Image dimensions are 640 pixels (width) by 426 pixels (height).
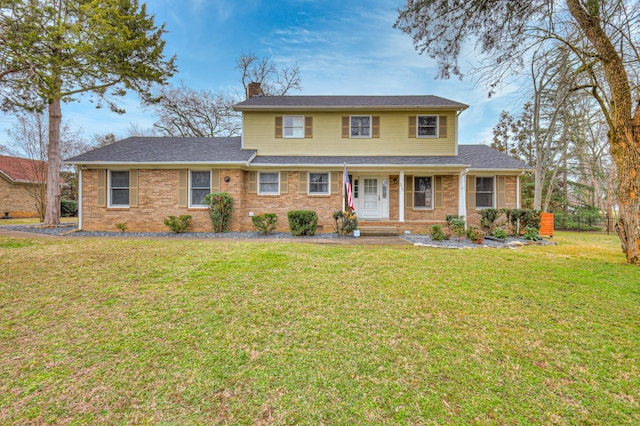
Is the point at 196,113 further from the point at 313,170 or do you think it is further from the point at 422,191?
the point at 422,191

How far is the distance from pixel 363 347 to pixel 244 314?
5.55 feet

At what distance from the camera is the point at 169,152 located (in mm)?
12250

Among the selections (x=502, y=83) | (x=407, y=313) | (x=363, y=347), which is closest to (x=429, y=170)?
(x=502, y=83)

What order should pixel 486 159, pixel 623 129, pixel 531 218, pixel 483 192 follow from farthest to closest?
pixel 486 159 < pixel 483 192 < pixel 531 218 < pixel 623 129

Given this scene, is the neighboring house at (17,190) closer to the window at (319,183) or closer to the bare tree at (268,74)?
the bare tree at (268,74)

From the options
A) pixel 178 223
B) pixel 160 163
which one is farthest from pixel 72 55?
pixel 178 223

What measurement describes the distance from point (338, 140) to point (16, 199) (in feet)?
83.0

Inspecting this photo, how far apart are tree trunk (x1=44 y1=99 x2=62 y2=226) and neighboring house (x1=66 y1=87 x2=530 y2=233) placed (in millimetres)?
2259

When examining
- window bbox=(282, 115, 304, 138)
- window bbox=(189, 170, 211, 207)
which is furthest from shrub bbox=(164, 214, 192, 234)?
window bbox=(282, 115, 304, 138)

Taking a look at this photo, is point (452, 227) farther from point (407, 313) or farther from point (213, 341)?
point (213, 341)

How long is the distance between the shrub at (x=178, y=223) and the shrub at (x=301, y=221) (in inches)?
172

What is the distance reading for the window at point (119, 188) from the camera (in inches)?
459

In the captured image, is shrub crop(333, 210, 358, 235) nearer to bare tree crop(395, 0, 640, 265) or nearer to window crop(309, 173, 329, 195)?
window crop(309, 173, 329, 195)

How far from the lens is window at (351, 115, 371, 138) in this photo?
12936 millimetres
